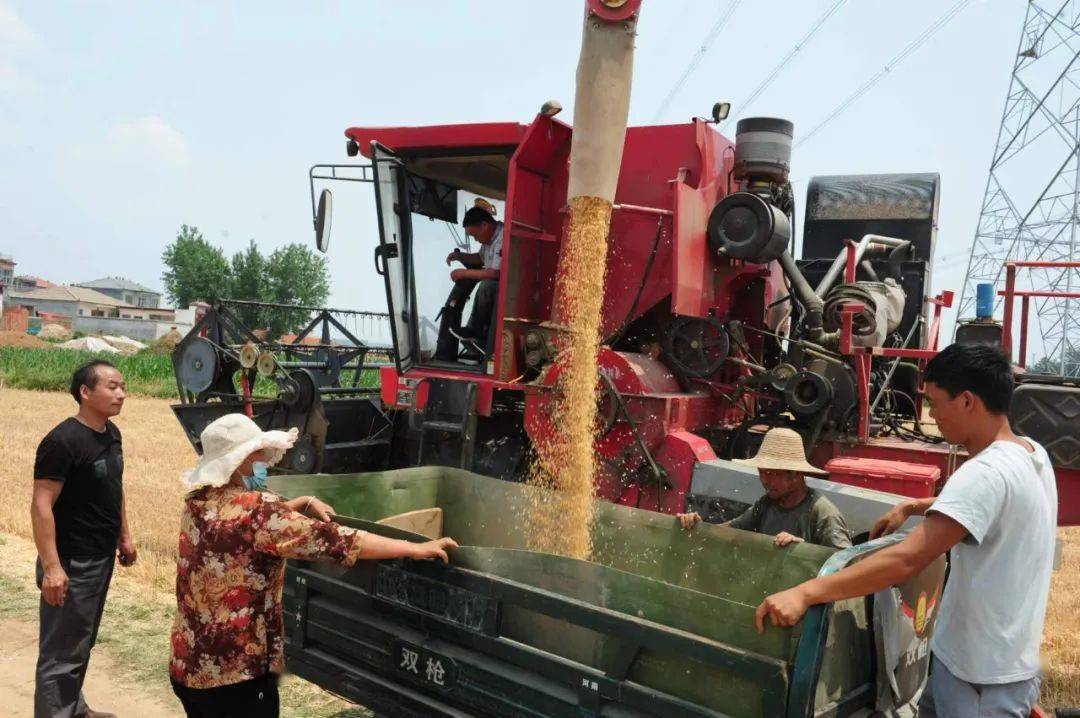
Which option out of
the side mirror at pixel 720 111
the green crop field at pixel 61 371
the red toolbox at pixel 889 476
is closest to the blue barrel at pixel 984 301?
the red toolbox at pixel 889 476

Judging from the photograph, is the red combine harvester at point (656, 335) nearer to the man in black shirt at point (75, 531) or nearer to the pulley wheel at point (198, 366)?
the pulley wheel at point (198, 366)

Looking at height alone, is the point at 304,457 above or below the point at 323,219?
below

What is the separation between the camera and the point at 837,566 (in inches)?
82.7

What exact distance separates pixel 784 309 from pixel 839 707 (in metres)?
3.38

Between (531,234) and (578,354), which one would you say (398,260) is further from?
(578,354)

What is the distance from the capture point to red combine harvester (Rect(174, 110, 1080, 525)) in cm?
414

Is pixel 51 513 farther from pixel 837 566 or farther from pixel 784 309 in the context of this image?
pixel 784 309

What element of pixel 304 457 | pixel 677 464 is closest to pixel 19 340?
pixel 304 457

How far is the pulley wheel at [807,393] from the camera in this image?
13.8 feet

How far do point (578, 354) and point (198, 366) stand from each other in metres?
2.77

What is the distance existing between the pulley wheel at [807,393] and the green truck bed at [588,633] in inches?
50.7

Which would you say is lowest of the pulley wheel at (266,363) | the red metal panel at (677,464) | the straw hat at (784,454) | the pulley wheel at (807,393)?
the red metal panel at (677,464)

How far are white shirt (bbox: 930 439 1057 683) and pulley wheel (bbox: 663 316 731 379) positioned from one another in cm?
243

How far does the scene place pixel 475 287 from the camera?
493 cm
